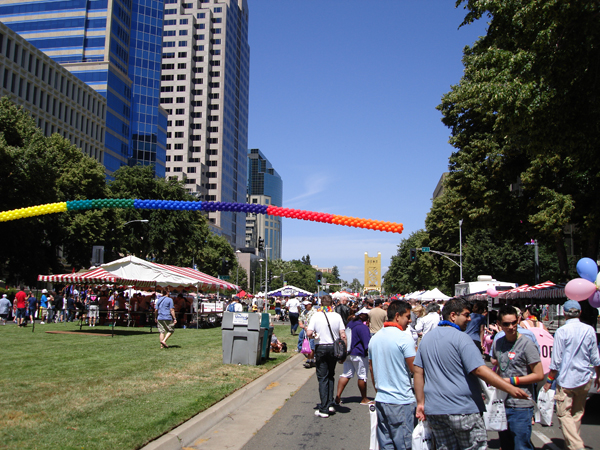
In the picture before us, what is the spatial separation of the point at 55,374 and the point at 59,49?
77283 millimetres

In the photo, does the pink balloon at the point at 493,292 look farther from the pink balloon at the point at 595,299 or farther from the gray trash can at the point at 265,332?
the pink balloon at the point at 595,299

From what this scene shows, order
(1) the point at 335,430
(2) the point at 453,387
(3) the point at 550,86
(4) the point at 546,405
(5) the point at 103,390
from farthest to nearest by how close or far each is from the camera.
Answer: (3) the point at 550,86 < (5) the point at 103,390 < (1) the point at 335,430 < (4) the point at 546,405 < (2) the point at 453,387

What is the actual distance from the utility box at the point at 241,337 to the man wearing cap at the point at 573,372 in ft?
25.8

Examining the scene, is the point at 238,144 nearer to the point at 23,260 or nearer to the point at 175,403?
the point at 23,260

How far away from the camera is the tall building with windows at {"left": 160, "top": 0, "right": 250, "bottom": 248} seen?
11656cm

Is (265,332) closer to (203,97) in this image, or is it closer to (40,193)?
(40,193)

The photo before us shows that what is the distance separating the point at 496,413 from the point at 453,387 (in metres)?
1.32

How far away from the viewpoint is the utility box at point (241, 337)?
13062 mm

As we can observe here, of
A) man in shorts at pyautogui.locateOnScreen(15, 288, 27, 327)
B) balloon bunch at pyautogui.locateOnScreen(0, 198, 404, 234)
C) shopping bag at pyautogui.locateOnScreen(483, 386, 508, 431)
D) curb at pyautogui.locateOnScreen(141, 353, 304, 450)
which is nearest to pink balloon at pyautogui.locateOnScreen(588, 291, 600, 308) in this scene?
shopping bag at pyautogui.locateOnScreen(483, 386, 508, 431)

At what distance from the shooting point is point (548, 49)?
1080 cm

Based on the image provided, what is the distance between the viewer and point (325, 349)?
862cm

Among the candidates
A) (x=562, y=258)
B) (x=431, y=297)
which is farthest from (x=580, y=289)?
(x=431, y=297)

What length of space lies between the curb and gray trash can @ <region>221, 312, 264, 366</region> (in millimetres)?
1577

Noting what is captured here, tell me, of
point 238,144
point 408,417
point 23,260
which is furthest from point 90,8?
point 408,417
